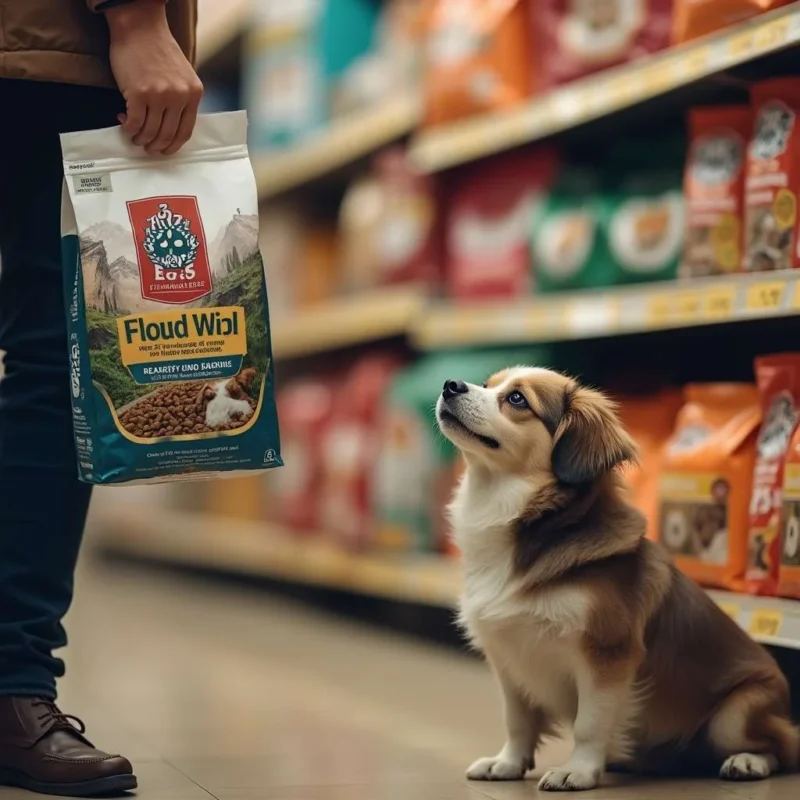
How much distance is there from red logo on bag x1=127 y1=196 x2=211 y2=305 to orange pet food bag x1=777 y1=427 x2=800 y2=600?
99cm

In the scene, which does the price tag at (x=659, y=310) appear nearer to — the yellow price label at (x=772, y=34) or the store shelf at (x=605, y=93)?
the store shelf at (x=605, y=93)

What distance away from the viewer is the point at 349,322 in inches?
155

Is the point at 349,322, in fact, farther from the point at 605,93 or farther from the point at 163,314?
the point at 163,314

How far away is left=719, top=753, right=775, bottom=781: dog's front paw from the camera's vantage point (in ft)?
6.31

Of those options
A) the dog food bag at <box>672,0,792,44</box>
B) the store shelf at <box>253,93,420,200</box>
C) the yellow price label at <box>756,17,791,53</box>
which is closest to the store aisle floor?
the yellow price label at <box>756,17,791,53</box>

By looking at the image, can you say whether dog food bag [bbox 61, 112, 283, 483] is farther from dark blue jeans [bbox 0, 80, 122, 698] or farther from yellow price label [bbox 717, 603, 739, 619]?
yellow price label [bbox 717, 603, 739, 619]

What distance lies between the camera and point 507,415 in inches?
78.3

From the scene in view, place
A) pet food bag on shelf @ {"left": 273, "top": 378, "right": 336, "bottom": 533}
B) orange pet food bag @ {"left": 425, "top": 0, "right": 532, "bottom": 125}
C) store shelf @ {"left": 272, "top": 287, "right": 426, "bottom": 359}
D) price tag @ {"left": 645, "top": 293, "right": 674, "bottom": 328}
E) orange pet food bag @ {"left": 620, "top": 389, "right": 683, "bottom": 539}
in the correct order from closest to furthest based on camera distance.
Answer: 1. price tag @ {"left": 645, "top": 293, "right": 674, "bottom": 328}
2. orange pet food bag @ {"left": 620, "top": 389, "right": 683, "bottom": 539}
3. orange pet food bag @ {"left": 425, "top": 0, "right": 532, "bottom": 125}
4. store shelf @ {"left": 272, "top": 287, "right": 426, "bottom": 359}
5. pet food bag on shelf @ {"left": 273, "top": 378, "right": 336, "bottom": 533}

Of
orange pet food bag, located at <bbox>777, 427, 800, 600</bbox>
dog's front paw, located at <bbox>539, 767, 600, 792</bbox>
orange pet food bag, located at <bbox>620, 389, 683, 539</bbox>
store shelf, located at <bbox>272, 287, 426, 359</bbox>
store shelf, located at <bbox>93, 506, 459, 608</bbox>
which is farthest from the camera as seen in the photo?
store shelf, located at <bbox>272, 287, 426, 359</bbox>

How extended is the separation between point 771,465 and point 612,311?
57 centimetres

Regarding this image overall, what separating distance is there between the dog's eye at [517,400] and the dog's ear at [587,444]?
0.07 metres

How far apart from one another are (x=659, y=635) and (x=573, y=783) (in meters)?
0.25

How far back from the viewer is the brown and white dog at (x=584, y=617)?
1869 mm

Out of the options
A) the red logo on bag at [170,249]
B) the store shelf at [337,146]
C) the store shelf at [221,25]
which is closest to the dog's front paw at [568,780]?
the red logo on bag at [170,249]
